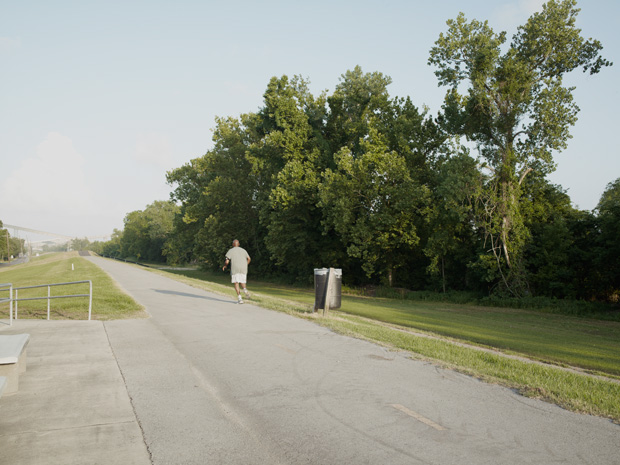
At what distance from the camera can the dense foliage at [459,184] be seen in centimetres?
2586

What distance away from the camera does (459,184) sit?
2572 cm

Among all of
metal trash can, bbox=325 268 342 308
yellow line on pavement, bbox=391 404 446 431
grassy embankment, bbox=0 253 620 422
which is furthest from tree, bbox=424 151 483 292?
yellow line on pavement, bbox=391 404 446 431

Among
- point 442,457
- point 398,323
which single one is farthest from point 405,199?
point 442,457

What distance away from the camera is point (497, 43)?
27.3 meters

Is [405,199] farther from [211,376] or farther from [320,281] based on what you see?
[211,376]

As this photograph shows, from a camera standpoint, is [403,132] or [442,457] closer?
[442,457]

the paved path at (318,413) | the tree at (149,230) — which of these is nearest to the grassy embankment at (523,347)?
the paved path at (318,413)

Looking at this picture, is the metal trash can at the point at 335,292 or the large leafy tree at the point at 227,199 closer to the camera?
the metal trash can at the point at 335,292

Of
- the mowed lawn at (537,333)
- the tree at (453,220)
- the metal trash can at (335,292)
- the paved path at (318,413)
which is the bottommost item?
the mowed lawn at (537,333)

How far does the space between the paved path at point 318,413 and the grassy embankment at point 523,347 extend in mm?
543

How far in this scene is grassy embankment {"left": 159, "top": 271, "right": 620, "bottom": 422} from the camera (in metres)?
5.93

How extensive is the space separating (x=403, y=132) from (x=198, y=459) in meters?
29.7

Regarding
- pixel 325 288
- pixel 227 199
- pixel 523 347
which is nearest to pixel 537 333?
pixel 523 347

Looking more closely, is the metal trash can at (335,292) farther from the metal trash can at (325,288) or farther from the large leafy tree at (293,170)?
the large leafy tree at (293,170)
